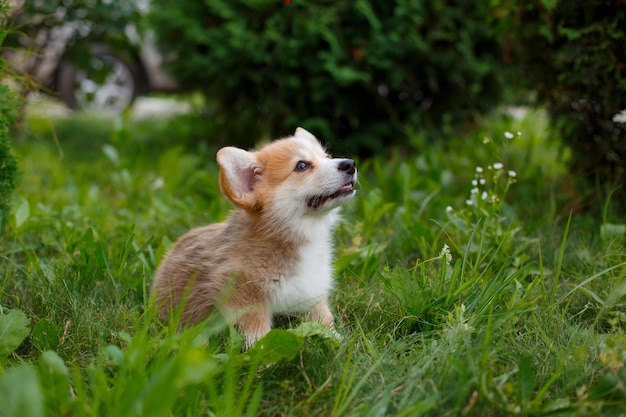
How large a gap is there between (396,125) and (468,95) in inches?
28.2

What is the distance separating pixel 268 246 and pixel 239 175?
0.34 meters

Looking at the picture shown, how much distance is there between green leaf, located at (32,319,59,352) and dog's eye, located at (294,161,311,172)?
1.19 metres

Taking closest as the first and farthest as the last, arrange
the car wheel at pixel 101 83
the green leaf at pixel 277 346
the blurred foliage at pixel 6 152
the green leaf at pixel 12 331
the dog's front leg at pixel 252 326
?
the green leaf at pixel 277 346
the green leaf at pixel 12 331
the dog's front leg at pixel 252 326
the blurred foliage at pixel 6 152
the car wheel at pixel 101 83

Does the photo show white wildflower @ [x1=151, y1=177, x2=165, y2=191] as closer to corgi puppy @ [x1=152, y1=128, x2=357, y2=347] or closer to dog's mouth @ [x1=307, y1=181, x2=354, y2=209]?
corgi puppy @ [x1=152, y1=128, x2=357, y2=347]

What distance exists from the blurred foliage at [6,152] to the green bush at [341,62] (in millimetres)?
2439

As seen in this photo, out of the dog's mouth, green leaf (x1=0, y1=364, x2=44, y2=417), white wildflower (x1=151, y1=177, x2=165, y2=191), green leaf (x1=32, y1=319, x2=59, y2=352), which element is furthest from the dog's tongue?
white wildflower (x1=151, y1=177, x2=165, y2=191)

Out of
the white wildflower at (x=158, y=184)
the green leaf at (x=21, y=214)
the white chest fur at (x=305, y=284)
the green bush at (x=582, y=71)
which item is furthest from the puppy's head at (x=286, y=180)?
the white wildflower at (x=158, y=184)

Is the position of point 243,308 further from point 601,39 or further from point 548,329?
point 601,39

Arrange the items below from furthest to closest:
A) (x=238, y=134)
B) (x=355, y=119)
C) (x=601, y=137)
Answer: (x=238, y=134) < (x=355, y=119) < (x=601, y=137)

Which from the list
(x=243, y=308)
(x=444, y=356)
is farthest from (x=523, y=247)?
(x=243, y=308)

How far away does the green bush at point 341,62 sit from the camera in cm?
553

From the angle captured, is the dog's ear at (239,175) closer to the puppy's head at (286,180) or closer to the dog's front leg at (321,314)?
the puppy's head at (286,180)

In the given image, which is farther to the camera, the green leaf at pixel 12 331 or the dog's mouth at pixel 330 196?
the dog's mouth at pixel 330 196

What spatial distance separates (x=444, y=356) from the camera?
2.34 meters
